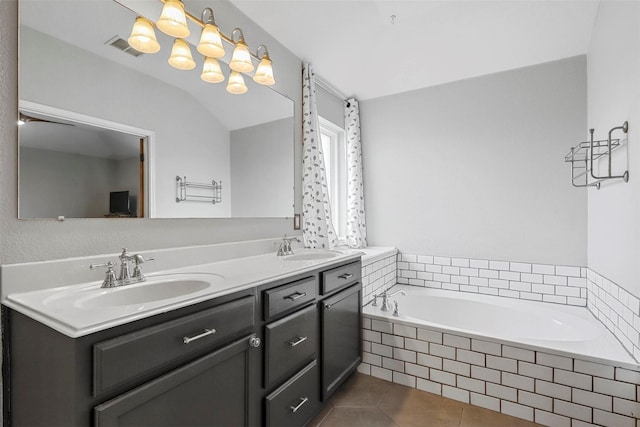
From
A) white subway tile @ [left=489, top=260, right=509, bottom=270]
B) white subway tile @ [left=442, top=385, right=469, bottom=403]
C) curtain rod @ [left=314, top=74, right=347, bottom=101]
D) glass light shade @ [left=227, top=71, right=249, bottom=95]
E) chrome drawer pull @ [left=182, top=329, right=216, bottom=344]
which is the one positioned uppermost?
curtain rod @ [left=314, top=74, right=347, bottom=101]

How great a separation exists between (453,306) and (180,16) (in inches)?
111

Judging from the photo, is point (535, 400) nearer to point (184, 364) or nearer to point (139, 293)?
point (184, 364)

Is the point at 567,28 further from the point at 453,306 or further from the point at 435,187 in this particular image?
the point at 453,306

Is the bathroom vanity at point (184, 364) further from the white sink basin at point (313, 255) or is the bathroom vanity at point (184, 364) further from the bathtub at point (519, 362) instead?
the bathtub at point (519, 362)

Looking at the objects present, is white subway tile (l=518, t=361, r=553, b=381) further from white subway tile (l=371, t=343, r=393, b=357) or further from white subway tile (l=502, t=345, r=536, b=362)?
white subway tile (l=371, t=343, r=393, b=357)

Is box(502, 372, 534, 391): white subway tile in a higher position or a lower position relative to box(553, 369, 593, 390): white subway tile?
lower

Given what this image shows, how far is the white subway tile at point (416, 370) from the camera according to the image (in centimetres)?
209

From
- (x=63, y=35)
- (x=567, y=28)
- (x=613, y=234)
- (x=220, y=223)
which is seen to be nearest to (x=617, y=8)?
(x=567, y=28)

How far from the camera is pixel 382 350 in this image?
7.32 feet

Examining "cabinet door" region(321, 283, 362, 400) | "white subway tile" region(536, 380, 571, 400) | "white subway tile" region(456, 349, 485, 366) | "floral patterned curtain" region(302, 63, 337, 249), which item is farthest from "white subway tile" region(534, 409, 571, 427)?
"floral patterned curtain" region(302, 63, 337, 249)

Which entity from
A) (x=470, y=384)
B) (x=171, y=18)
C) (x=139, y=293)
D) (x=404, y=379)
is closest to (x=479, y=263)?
(x=470, y=384)

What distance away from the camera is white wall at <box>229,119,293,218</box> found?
194 centimetres

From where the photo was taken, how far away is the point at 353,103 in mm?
3314

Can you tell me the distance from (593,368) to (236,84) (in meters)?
2.53
